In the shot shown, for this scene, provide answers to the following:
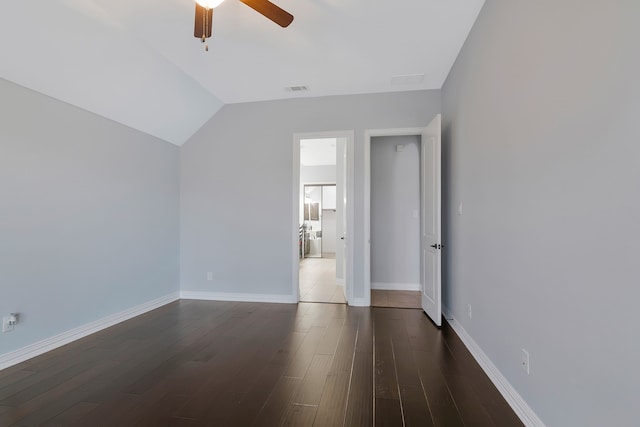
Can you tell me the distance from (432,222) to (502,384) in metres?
1.78

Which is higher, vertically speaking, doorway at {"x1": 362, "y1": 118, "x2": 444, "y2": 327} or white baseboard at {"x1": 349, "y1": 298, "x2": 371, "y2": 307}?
doorway at {"x1": 362, "y1": 118, "x2": 444, "y2": 327}

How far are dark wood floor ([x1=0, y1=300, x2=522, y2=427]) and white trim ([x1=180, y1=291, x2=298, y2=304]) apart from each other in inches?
29.6

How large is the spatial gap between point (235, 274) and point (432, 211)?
9.02ft

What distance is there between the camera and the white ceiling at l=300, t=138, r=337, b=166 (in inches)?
241

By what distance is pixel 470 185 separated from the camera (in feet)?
8.80

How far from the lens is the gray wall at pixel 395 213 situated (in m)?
4.73

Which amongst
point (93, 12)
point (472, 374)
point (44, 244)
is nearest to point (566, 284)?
point (472, 374)

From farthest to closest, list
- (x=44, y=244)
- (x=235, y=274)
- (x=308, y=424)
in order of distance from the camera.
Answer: (x=235, y=274) → (x=44, y=244) → (x=308, y=424)

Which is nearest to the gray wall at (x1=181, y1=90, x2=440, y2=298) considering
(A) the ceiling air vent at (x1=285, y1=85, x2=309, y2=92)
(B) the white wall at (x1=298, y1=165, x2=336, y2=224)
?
(A) the ceiling air vent at (x1=285, y1=85, x2=309, y2=92)

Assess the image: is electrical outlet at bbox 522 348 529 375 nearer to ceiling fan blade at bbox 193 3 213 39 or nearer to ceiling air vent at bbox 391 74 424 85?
ceiling fan blade at bbox 193 3 213 39

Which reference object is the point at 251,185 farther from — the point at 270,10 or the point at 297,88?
the point at 270,10

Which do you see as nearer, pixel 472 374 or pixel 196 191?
pixel 472 374

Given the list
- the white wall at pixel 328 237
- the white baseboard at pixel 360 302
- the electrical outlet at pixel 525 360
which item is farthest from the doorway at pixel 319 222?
the electrical outlet at pixel 525 360

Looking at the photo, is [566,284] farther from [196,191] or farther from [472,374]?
[196,191]
